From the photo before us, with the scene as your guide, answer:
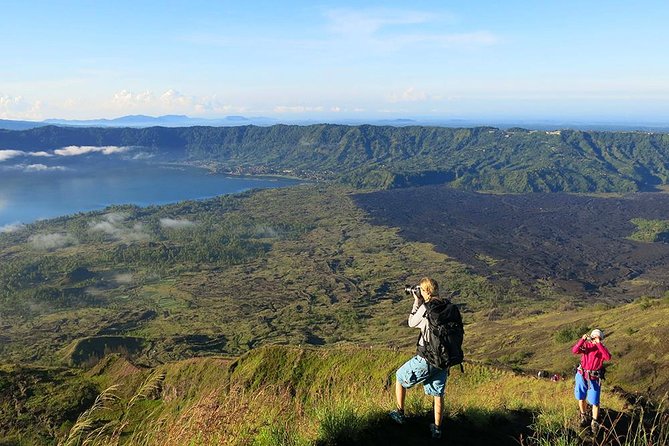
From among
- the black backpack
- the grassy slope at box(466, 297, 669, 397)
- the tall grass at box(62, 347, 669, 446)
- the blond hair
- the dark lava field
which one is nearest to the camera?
the tall grass at box(62, 347, 669, 446)

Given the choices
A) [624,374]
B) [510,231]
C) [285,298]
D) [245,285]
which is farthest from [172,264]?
[624,374]

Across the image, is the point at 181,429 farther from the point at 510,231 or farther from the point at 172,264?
the point at 510,231

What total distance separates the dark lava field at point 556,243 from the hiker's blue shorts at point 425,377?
10755cm

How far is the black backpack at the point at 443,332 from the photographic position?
666 cm

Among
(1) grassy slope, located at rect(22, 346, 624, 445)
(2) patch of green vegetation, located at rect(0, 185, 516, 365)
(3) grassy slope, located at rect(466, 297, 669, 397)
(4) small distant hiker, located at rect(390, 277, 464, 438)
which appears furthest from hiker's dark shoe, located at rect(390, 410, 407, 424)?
(2) patch of green vegetation, located at rect(0, 185, 516, 365)

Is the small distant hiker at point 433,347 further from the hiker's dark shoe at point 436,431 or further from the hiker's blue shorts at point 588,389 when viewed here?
the hiker's blue shorts at point 588,389

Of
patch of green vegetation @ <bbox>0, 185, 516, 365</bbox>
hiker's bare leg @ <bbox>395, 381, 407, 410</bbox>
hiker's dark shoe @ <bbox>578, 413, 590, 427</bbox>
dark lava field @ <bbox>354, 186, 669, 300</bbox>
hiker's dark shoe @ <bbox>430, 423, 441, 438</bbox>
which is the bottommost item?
patch of green vegetation @ <bbox>0, 185, 516, 365</bbox>

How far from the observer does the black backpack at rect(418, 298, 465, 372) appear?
262 inches

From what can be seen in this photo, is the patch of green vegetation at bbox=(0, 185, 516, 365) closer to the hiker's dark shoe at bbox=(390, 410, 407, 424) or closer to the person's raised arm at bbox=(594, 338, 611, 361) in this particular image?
the person's raised arm at bbox=(594, 338, 611, 361)

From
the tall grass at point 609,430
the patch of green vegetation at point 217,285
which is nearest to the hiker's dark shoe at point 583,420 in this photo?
the tall grass at point 609,430

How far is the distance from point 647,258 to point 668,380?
408 ft

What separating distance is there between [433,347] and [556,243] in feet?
513

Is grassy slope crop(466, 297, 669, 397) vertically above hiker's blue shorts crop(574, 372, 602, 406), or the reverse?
hiker's blue shorts crop(574, 372, 602, 406)

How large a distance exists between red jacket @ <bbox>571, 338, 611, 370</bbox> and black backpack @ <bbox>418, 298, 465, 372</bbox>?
3522 millimetres
